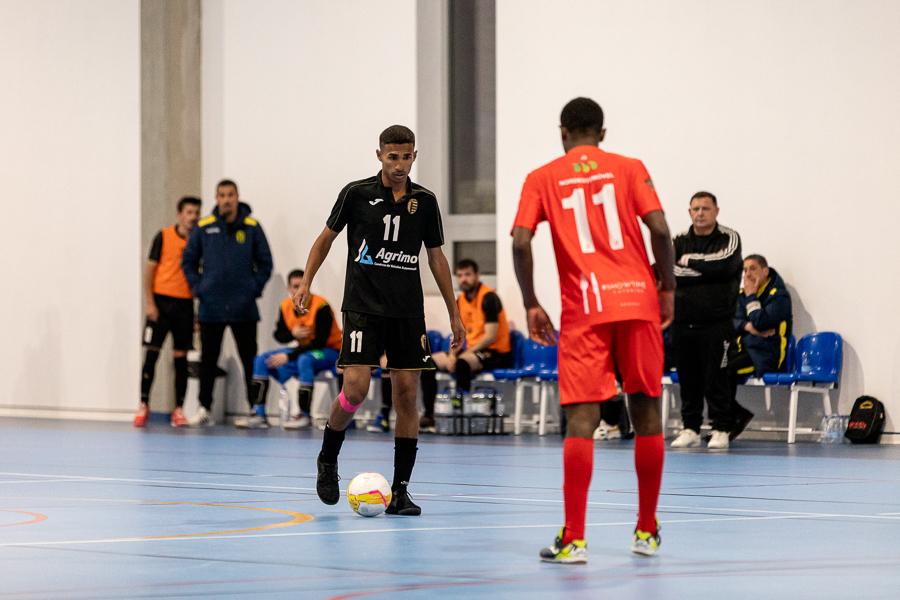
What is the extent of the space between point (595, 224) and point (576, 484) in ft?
3.10

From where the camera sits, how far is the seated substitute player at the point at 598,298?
5.46 m

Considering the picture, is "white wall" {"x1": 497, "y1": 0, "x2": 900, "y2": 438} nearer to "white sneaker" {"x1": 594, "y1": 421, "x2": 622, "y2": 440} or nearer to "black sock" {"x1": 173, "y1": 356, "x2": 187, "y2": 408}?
"white sneaker" {"x1": 594, "y1": 421, "x2": 622, "y2": 440}

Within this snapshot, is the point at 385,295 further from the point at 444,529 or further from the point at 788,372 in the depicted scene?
the point at 788,372

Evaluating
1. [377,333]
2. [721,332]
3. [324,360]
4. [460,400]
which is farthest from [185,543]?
[324,360]

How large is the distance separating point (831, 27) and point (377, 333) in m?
7.51

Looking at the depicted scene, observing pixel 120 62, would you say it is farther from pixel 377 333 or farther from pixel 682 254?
pixel 377 333

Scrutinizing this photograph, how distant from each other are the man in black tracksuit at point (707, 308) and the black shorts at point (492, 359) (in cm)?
265

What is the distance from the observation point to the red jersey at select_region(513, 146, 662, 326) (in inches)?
217

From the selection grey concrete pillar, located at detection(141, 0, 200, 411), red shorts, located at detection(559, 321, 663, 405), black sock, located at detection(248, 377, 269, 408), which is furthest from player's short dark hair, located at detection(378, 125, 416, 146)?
grey concrete pillar, located at detection(141, 0, 200, 411)

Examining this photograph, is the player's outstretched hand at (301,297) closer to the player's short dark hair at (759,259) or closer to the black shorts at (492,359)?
the player's short dark hair at (759,259)

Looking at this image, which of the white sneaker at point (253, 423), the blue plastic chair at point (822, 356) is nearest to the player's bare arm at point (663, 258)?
the blue plastic chair at point (822, 356)

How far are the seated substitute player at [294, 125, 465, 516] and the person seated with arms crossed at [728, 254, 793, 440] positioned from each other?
235 inches

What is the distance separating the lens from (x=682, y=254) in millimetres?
12281

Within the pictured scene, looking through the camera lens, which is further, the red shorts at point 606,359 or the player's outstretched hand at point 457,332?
the player's outstretched hand at point 457,332
